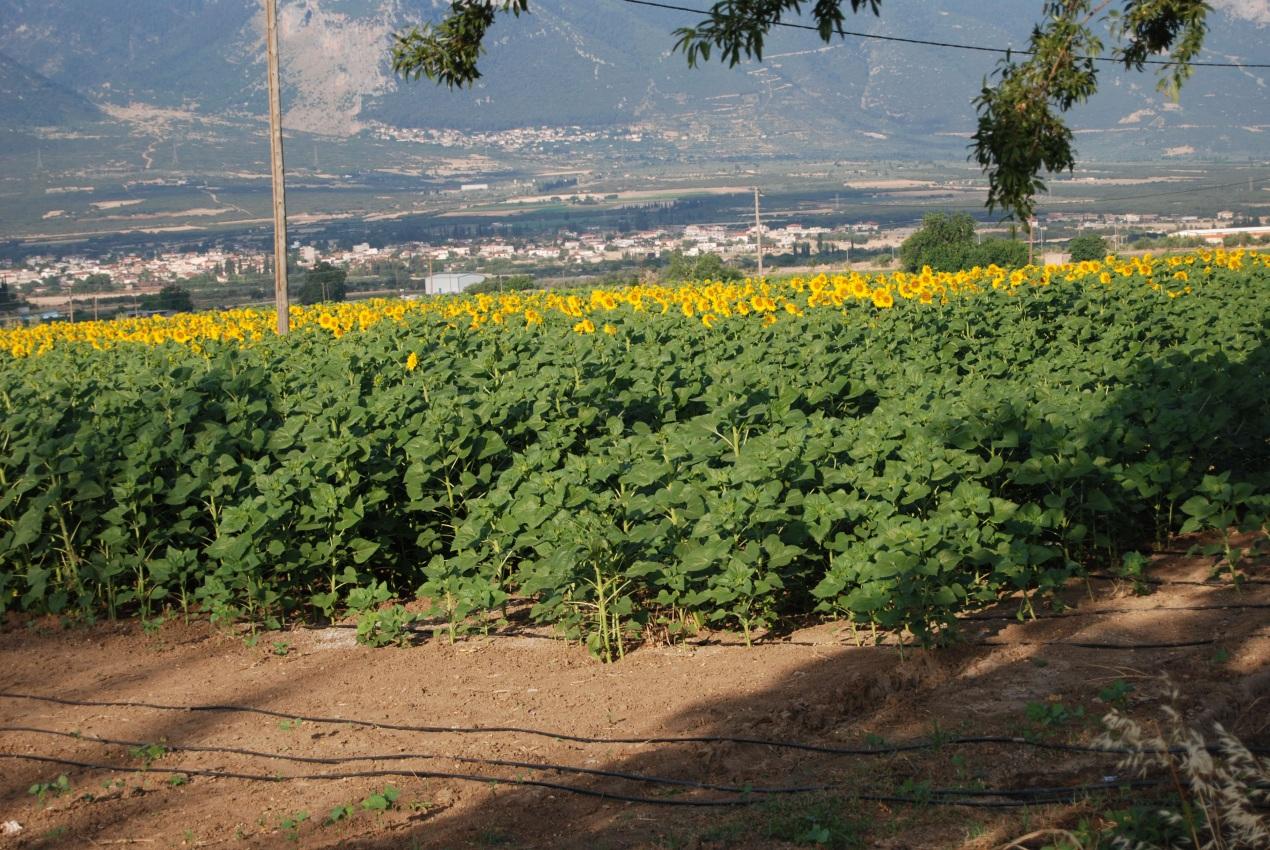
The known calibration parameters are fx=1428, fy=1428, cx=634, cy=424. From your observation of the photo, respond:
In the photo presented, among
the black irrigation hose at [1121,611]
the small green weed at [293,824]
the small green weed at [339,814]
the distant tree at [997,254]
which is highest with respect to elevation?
the distant tree at [997,254]

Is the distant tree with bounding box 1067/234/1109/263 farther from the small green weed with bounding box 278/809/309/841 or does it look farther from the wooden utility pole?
the small green weed with bounding box 278/809/309/841

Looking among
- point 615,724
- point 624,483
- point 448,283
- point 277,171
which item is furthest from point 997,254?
point 615,724

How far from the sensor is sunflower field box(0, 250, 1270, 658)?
677cm

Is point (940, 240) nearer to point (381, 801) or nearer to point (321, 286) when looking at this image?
point (321, 286)

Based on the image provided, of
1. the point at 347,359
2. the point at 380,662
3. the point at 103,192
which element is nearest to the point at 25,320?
the point at 347,359

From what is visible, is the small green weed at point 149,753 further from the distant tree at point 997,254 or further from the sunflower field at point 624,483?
the distant tree at point 997,254

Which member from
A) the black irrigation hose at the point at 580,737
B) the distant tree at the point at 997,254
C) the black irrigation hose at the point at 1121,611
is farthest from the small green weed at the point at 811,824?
the distant tree at the point at 997,254

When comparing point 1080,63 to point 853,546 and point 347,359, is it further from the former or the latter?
point 347,359

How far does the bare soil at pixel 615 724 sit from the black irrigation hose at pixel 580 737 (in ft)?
0.10

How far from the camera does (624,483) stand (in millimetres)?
7527

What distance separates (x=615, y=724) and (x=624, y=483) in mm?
1762

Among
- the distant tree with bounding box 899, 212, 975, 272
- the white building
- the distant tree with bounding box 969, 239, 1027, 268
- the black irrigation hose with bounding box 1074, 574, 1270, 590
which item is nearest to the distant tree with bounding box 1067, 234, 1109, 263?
the distant tree with bounding box 969, 239, 1027, 268

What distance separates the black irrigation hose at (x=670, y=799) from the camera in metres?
4.78

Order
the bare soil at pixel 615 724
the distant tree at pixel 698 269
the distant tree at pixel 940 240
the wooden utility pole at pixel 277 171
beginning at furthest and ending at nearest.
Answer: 1. the distant tree at pixel 940 240
2. the distant tree at pixel 698 269
3. the wooden utility pole at pixel 277 171
4. the bare soil at pixel 615 724
